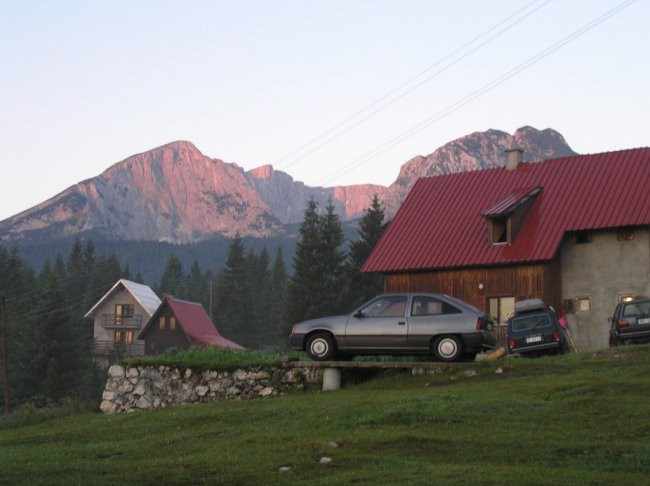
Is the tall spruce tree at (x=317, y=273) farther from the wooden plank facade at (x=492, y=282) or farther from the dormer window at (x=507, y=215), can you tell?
the dormer window at (x=507, y=215)

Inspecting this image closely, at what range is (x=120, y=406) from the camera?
2644 centimetres

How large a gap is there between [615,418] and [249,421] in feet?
22.9

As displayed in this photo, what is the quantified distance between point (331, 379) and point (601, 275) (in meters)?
17.9

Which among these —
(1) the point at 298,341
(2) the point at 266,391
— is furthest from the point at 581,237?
(2) the point at 266,391

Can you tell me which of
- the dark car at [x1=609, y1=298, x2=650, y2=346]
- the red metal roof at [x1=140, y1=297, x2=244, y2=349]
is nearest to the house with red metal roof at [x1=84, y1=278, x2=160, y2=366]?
the red metal roof at [x1=140, y1=297, x2=244, y2=349]

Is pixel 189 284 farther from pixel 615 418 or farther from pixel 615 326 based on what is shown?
pixel 615 418

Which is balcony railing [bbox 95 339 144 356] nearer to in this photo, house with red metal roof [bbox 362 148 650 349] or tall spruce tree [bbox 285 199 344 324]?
tall spruce tree [bbox 285 199 344 324]

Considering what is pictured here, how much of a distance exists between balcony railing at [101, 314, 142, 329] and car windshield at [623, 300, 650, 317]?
79.4 metres

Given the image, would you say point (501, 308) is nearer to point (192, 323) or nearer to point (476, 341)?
point (476, 341)

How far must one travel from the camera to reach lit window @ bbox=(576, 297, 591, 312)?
3844 centimetres

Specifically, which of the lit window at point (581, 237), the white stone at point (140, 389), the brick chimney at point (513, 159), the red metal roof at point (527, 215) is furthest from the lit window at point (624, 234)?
the white stone at point (140, 389)

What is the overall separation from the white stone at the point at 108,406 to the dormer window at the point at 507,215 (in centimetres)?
1809

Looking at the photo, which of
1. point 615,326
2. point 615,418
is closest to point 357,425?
point 615,418

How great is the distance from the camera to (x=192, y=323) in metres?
88.1
